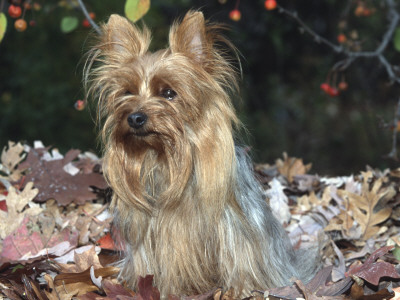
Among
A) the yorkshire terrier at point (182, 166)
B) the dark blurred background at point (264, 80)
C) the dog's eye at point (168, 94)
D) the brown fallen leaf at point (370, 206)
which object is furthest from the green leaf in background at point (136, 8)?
the dark blurred background at point (264, 80)

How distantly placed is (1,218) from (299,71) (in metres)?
7.23

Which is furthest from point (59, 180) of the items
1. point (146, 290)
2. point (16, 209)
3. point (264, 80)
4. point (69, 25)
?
point (264, 80)

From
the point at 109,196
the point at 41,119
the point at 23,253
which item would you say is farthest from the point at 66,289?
the point at 41,119

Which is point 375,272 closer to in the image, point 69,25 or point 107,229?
point 107,229

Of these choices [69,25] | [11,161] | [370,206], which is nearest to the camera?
[370,206]

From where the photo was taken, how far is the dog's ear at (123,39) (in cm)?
362

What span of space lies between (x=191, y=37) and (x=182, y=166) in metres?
0.72

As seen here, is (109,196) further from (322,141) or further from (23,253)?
(322,141)

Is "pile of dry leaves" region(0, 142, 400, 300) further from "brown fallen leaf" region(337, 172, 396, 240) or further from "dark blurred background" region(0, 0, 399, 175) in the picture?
"dark blurred background" region(0, 0, 399, 175)

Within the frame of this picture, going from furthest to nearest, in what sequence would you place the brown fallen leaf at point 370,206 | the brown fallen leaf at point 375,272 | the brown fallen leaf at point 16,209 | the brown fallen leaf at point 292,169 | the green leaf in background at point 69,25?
1. the brown fallen leaf at point 292,169
2. the green leaf in background at point 69,25
3. the brown fallen leaf at point 370,206
4. the brown fallen leaf at point 16,209
5. the brown fallen leaf at point 375,272

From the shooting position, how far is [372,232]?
4137 mm

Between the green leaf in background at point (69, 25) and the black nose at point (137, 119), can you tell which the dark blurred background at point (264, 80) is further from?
the black nose at point (137, 119)

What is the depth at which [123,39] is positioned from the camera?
12.0 feet

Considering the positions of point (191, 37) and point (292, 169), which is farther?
point (292, 169)
